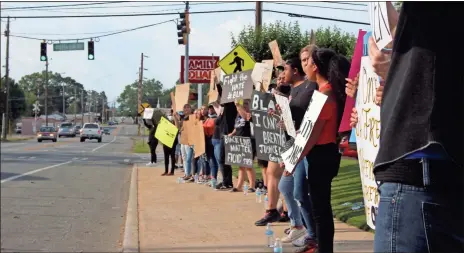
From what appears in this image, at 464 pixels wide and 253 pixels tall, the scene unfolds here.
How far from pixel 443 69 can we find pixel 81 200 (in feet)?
33.8

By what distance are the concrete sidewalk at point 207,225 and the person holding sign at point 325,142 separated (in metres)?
1.18

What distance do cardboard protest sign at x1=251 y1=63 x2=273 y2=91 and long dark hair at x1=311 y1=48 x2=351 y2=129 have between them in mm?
3420

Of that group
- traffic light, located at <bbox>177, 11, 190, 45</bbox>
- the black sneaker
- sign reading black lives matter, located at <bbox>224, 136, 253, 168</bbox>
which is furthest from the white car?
the black sneaker

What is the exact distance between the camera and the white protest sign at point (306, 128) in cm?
498

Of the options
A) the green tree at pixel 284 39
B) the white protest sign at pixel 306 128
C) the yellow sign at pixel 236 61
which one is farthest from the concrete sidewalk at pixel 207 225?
the green tree at pixel 284 39

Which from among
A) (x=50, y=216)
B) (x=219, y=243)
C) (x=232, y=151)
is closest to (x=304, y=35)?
(x=232, y=151)

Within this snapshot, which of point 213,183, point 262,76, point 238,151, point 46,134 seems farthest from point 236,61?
point 46,134

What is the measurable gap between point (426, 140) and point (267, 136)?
19.7 ft

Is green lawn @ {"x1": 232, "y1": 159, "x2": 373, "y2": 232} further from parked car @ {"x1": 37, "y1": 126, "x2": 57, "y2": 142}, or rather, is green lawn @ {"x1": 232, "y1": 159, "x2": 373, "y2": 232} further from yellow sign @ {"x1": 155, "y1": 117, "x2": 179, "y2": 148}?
parked car @ {"x1": 37, "y1": 126, "x2": 57, "y2": 142}

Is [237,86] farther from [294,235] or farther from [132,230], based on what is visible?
[294,235]

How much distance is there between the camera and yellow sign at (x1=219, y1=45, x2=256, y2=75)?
446 inches

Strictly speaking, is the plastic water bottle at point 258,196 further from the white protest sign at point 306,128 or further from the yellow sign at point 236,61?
the white protest sign at point 306,128

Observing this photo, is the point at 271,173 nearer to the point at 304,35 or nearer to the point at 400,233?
the point at 400,233

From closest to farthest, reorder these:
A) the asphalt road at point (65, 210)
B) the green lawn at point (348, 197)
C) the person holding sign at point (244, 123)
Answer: the asphalt road at point (65, 210), the green lawn at point (348, 197), the person holding sign at point (244, 123)
